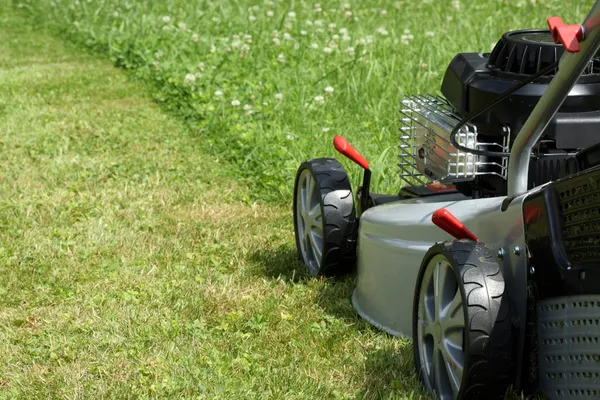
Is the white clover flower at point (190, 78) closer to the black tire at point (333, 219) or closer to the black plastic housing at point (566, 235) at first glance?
the black tire at point (333, 219)

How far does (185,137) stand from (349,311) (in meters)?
2.68

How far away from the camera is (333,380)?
108 inches

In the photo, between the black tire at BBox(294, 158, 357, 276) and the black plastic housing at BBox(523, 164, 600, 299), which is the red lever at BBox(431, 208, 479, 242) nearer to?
the black plastic housing at BBox(523, 164, 600, 299)

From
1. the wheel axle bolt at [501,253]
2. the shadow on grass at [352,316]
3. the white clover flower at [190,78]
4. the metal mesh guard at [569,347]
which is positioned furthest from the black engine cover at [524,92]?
the white clover flower at [190,78]

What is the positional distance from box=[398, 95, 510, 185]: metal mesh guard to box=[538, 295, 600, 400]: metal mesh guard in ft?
1.89

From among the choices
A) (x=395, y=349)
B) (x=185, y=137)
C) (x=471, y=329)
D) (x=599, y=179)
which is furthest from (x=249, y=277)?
(x=185, y=137)

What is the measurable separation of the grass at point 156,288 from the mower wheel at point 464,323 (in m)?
0.17

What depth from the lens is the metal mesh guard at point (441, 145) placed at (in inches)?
111

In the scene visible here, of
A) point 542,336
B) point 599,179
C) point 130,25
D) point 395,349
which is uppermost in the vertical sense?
point 599,179

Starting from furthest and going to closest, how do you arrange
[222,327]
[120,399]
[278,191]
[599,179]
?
[278,191] < [222,327] < [120,399] < [599,179]

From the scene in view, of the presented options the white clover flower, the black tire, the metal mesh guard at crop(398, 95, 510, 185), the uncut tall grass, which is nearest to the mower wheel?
the metal mesh guard at crop(398, 95, 510, 185)

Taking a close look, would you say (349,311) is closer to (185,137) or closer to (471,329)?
(471,329)

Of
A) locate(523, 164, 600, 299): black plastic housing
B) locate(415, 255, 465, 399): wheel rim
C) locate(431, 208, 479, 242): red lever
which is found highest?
locate(523, 164, 600, 299): black plastic housing

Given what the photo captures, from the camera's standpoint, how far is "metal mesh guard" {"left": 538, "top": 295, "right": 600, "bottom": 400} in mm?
2174
